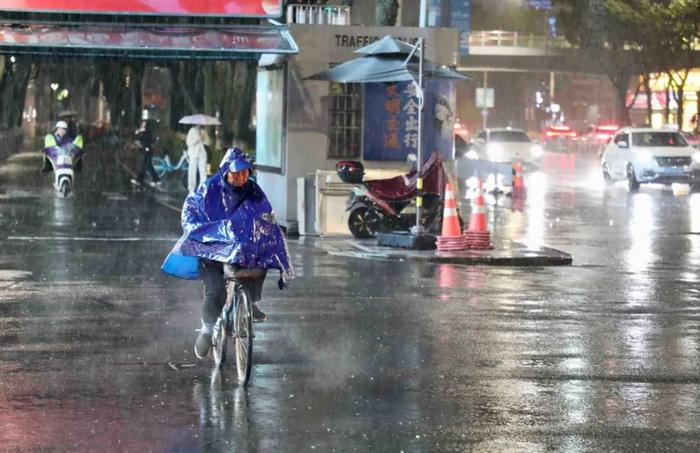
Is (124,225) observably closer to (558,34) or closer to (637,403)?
(637,403)

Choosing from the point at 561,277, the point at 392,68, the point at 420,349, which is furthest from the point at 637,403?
the point at 392,68

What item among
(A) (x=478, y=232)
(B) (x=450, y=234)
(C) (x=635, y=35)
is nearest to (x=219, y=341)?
(B) (x=450, y=234)

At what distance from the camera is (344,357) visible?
11.1 metres

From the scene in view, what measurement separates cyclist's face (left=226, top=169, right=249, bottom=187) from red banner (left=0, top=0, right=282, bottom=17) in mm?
18837

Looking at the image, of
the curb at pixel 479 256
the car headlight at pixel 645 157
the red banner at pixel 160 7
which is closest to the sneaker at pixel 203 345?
the curb at pixel 479 256

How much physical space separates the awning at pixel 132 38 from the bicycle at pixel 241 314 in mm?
15289

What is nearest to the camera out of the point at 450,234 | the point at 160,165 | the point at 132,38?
the point at 450,234

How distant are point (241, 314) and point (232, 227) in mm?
604

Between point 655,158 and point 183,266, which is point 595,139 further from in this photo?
point 183,266

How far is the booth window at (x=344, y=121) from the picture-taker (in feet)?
78.8

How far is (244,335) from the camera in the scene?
32.4 feet

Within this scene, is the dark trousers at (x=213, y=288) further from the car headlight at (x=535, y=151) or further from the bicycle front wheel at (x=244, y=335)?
the car headlight at (x=535, y=151)

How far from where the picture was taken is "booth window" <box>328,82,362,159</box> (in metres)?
24.0

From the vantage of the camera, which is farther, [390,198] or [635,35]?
[635,35]
